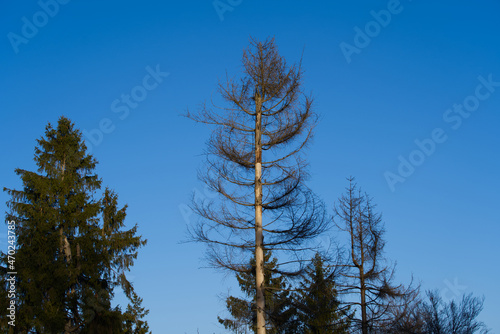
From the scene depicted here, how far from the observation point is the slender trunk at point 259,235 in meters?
11.1

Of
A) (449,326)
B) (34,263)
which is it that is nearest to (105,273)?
(34,263)

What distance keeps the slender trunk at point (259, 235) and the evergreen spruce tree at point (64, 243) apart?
7.76 meters

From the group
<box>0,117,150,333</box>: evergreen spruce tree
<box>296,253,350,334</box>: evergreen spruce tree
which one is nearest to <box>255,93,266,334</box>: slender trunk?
<box>296,253,350,334</box>: evergreen spruce tree

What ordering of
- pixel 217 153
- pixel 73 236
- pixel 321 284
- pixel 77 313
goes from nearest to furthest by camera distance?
pixel 321 284, pixel 217 153, pixel 77 313, pixel 73 236

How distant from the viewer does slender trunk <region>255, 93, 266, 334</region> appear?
36.5 ft

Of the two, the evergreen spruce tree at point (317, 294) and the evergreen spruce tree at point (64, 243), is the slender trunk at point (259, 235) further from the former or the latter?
the evergreen spruce tree at point (64, 243)

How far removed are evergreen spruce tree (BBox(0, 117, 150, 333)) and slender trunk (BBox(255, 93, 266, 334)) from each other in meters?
7.76

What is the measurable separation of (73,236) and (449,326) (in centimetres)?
1462

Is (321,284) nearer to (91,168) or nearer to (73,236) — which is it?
(73,236)

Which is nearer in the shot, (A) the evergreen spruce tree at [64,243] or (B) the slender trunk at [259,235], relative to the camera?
(B) the slender trunk at [259,235]

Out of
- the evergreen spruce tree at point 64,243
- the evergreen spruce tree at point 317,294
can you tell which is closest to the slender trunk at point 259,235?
the evergreen spruce tree at point 317,294

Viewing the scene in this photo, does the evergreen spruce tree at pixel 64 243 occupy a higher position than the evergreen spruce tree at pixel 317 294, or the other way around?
the evergreen spruce tree at pixel 64 243

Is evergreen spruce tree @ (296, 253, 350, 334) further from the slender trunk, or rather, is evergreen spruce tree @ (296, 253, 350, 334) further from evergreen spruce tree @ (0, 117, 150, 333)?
evergreen spruce tree @ (0, 117, 150, 333)

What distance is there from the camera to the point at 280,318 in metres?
11.4
